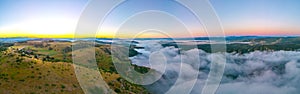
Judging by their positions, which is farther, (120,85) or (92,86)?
(120,85)

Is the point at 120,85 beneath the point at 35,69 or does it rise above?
beneath

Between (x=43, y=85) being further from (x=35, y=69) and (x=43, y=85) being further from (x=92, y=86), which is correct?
(x=35, y=69)

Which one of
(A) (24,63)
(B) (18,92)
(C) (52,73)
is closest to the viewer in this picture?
(B) (18,92)

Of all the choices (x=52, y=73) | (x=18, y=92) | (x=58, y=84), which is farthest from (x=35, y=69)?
(x=18, y=92)

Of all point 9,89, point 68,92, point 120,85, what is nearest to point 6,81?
point 9,89

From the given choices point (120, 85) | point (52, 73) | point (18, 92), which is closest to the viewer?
point (18, 92)

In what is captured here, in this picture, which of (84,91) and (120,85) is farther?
(120,85)

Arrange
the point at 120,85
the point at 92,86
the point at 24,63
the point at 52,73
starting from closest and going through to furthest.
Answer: the point at 92,86, the point at 52,73, the point at 24,63, the point at 120,85

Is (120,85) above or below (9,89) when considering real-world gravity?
below

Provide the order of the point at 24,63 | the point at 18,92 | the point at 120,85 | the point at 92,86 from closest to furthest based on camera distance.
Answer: the point at 18,92, the point at 92,86, the point at 24,63, the point at 120,85

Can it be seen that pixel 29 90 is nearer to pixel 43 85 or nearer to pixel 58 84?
pixel 43 85
